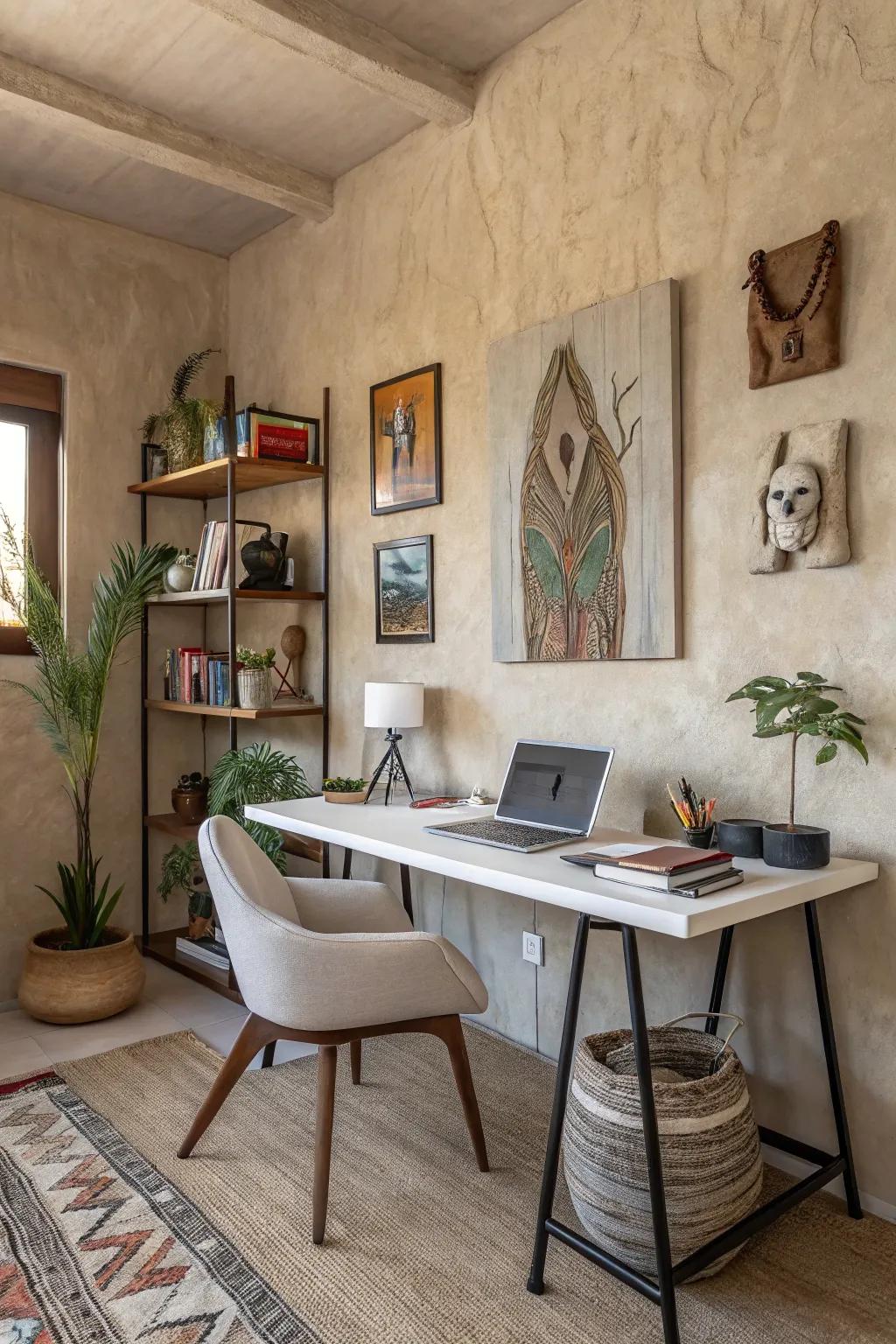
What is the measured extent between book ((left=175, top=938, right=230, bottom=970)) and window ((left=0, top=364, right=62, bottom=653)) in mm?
1276

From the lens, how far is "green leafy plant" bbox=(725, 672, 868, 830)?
1.93 metres

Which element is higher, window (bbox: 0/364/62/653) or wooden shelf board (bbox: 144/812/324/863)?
window (bbox: 0/364/62/653)

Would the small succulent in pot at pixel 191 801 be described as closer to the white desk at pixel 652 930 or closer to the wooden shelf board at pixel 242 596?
the wooden shelf board at pixel 242 596

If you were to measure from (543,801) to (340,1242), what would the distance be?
1070mm

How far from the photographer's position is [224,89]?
2.99 metres

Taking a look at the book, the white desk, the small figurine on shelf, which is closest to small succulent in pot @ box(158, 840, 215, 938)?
the book

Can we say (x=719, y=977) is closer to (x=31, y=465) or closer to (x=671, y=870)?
(x=671, y=870)

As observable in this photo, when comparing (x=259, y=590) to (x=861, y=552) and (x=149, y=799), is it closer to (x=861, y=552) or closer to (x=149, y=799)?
(x=149, y=799)

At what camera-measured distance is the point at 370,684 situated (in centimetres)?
295

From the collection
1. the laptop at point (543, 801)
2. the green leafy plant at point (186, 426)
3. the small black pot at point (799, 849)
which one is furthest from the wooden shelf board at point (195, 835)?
the small black pot at point (799, 849)

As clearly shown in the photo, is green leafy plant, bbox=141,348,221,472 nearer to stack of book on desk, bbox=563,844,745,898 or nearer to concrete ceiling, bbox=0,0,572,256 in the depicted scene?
concrete ceiling, bbox=0,0,572,256

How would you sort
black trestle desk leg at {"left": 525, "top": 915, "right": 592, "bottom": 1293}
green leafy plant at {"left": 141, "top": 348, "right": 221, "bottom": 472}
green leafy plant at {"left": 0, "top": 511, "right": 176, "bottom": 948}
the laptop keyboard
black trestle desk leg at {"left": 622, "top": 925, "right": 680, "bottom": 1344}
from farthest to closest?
green leafy plant at {"left": 141, "top": 348, "right": 221, "bottom": 472}, green leafy plant at {"left": 0, "top": 511, "right": 176, "bottom": 948}, the laptop keyboard, black trestle desk leg at {"left": 525, "top": 915, "right": 592, "bottom": 1293}, black trestle desk leg at {"left": 622, "top": 925, "right": 680, "bottom": 1344}

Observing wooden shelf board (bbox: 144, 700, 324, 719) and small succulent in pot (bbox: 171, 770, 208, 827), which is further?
small succulent in pot (bbox: 171, 770, 208, 827)

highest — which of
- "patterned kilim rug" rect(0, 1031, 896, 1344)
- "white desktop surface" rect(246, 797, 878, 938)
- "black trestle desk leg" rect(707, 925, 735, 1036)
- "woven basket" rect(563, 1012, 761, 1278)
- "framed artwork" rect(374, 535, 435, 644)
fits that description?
"framed artwork" rect(374, 535, 435, 644)
